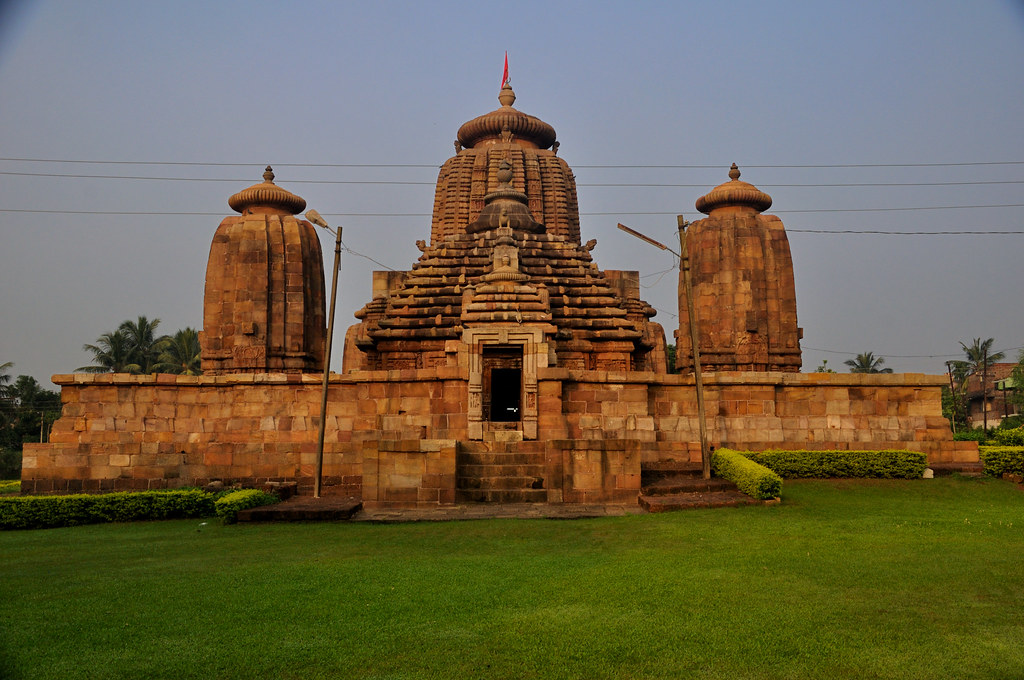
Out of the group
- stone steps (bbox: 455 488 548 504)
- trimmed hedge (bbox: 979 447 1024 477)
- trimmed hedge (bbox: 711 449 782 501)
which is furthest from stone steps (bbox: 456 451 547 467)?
trimmed hedge (bbox: 979 447 1024 477)

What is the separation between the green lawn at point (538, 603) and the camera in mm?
5535

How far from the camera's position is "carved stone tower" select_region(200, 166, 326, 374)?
26.3 meters

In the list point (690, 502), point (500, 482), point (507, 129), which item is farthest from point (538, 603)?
point (507, 129)

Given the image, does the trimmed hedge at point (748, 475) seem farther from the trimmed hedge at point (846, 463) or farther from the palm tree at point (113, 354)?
the palm tree at point (113, 354)

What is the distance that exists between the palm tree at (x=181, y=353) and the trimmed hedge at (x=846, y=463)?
4111 centimetres

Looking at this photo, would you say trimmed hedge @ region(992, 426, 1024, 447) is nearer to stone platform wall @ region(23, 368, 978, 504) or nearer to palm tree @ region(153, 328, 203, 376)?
stone platform wall @ region(23, 368, 978, 504)

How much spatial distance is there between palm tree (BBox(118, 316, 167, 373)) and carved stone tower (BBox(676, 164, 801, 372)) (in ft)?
121

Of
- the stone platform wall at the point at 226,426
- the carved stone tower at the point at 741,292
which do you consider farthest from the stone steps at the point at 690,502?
the carved stone tower at the point at 741,292

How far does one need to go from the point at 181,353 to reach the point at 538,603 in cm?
4922

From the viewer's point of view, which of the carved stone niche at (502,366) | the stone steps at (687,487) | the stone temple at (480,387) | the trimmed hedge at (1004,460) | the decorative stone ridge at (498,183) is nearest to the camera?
the stone steps at (687,487)

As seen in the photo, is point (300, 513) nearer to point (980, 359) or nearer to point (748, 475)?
point (748, 475)

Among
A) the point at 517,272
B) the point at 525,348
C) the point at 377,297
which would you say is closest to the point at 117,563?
the point at 525,348

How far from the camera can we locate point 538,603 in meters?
6.92

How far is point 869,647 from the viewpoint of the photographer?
574 cm
